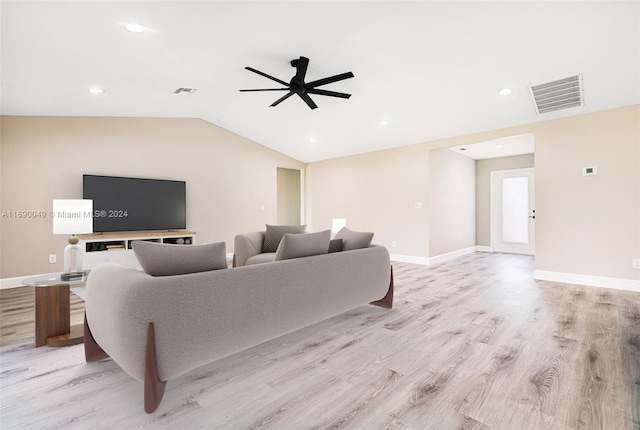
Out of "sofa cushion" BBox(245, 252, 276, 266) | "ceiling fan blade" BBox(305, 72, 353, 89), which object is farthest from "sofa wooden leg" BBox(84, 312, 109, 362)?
"ceiling fan blade" BBox(305, 72, 353, 89)

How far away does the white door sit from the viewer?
687cm

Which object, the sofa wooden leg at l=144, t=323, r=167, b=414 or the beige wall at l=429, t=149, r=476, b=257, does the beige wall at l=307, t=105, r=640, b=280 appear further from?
the sofa wooden leg at l=144, t=323, r=167, b=414

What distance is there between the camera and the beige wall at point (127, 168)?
4.39 metres

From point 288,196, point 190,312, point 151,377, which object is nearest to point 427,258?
point 288,196

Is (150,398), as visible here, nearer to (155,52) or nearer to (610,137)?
(155,52)

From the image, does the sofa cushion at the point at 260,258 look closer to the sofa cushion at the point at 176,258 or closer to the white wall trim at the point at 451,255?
the sofa cushion at the point at 176,258

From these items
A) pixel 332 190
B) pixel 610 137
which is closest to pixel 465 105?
pixel 610 137

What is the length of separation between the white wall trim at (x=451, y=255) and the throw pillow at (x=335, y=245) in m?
3.50

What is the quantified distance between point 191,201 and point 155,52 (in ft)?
10.7

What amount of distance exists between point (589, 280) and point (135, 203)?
22.7 feet

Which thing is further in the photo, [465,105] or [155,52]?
[465,105]

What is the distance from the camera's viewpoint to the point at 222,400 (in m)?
1.69

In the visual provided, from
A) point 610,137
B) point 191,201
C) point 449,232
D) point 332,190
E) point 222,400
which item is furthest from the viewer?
point 332,190

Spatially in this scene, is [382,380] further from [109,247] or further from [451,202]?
[451,202]
